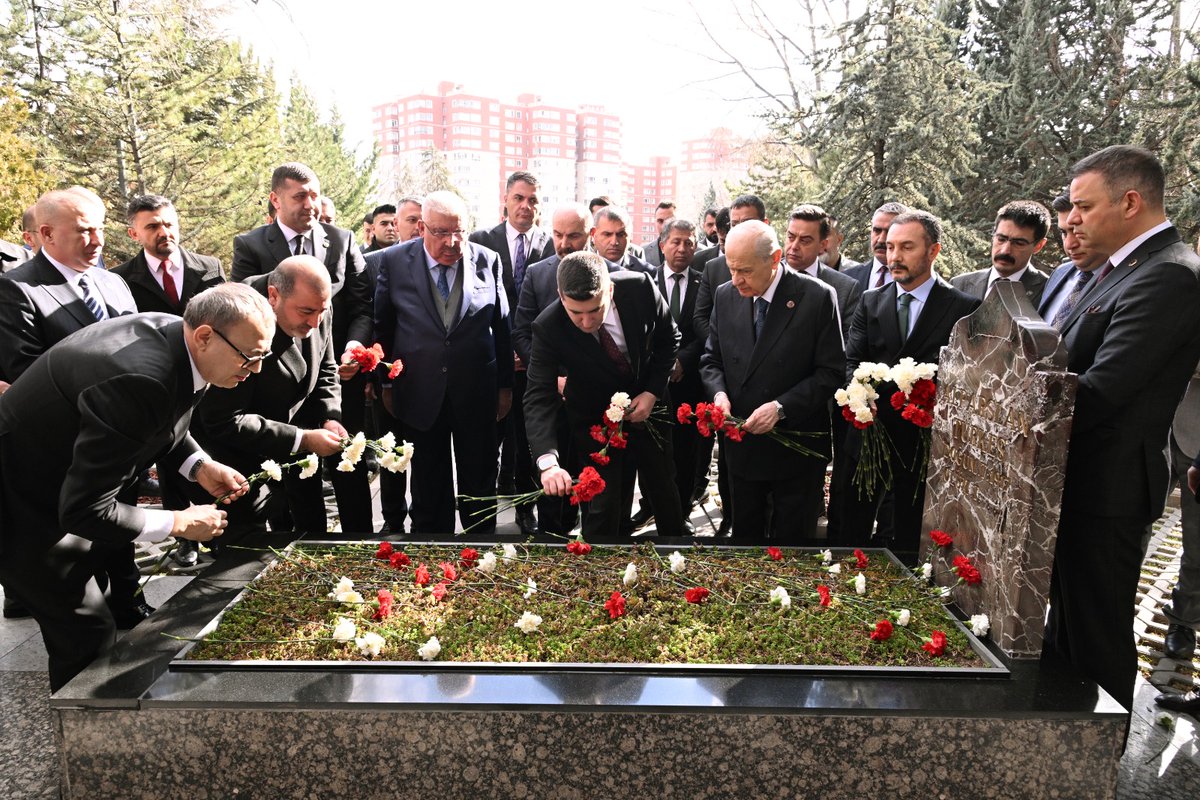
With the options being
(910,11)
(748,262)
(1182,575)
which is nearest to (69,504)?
(748,262)

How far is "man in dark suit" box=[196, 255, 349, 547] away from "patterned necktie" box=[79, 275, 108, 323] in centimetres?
91

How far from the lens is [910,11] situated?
11180 mm

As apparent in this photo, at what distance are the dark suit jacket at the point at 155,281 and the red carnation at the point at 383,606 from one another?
2.82 meters

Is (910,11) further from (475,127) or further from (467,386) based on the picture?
(475,127)

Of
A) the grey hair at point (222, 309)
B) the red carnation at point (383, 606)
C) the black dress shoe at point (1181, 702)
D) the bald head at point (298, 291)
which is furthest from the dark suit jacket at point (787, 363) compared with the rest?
the grey hair at point (222, 309)

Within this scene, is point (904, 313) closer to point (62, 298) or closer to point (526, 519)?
→ point (526, 519)

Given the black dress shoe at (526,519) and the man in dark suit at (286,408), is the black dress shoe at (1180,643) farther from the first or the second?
the man in dark suit at (286,408)

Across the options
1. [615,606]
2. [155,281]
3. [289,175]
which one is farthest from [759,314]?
[155,281]

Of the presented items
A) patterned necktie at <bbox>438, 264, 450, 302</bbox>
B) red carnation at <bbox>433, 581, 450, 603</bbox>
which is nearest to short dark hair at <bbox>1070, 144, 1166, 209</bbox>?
red carnation at <bbox>433, 581, 450, 603</bbox>

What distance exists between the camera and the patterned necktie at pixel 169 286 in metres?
4.97

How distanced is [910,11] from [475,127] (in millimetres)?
51613

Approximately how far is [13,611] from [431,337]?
2496 millimetres

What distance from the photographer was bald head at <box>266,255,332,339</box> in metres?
3.54

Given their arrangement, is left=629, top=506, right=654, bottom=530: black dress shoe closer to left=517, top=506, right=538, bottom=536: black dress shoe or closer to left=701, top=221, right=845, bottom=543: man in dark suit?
left=517, top=506, right=538, bottom=536: black dress shoe
